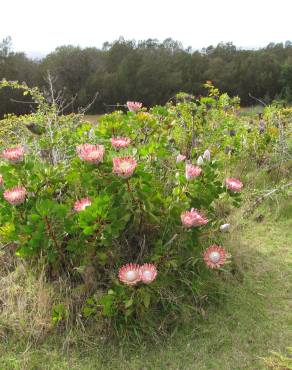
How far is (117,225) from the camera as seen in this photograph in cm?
194

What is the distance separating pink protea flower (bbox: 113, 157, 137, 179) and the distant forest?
2172 cm

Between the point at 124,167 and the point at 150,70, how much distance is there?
2596cm

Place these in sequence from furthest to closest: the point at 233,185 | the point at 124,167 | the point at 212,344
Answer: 1. the point at 233,185
2. the point at 212,344
3. the point at 124,167

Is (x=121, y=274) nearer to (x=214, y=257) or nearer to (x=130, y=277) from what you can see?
(x=130, y=277)

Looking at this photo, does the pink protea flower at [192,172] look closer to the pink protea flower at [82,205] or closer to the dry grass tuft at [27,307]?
the pink protea flower at [82,205]

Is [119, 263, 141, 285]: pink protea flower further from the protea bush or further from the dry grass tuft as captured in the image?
the dry grass tuft

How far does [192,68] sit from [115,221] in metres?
26.8

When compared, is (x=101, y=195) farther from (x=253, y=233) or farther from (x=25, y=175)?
(x=253, y=233)

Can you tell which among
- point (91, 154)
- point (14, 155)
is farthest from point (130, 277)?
point (14, 155)

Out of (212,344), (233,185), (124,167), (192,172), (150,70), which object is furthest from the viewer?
(150,70)

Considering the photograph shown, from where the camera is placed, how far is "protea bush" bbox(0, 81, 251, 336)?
1935mm

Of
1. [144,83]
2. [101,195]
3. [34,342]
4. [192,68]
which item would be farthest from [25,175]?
[192,68]

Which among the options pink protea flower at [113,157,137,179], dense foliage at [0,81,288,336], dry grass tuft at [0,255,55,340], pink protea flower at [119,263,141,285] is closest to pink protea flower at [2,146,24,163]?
dense foliage at [0,81,288,336]

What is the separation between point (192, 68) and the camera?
1081 inches
